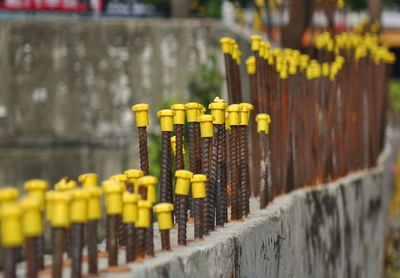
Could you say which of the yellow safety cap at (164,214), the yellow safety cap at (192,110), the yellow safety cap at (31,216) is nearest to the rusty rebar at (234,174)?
the yellow safety cap at (192,110)

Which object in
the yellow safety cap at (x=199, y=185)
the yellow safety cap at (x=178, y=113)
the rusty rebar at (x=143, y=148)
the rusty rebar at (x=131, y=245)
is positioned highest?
the yellow safety cap at (x=178, y=113)

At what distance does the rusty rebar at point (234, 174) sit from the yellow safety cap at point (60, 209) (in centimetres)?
159

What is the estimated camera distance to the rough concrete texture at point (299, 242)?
3246 mm

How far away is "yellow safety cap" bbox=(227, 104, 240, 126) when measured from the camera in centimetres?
418

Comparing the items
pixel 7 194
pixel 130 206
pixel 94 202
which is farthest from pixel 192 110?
pixel 7 194

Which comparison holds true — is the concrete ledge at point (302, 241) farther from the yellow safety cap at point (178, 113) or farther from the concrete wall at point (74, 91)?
the concrete wall at point (74, 91)

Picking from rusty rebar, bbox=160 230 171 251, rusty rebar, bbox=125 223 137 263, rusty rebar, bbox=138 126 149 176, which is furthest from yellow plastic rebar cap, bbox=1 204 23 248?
rusty rebar, bbox=138 126 149 176

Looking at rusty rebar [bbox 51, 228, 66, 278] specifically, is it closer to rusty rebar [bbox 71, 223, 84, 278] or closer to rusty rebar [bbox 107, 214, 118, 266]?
rusty rebar [bbox 71, 223, 84, 278]

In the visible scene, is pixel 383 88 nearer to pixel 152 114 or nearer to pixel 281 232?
pixel 152 114

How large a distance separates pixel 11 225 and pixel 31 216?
0.14m

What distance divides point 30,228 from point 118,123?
405 inches

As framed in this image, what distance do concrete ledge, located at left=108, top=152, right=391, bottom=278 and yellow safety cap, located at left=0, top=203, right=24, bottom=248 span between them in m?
0.44

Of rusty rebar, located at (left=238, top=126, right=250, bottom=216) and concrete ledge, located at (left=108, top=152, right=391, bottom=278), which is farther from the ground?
rusty rebar, located at (left=238, top=126, right=250, bottom=216)

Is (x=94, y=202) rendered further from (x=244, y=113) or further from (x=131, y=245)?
(x=244, y=113)
